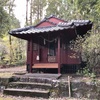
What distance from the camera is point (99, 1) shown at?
10000 millimetres

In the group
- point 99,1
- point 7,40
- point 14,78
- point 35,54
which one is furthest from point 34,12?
point 14,78

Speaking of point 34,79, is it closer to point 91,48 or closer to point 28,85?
point 28,85

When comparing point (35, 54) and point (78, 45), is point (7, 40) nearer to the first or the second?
point (35, 54)

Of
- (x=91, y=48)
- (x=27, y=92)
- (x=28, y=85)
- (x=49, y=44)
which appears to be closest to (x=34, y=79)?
(x=28, y=85)

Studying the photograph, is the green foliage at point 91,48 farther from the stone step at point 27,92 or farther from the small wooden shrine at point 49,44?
the stone step at point 27,92

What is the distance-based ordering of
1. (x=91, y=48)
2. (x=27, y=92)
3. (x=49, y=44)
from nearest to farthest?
(x=27, y=92) → (x=91, y=48) → (x=49, y=44)

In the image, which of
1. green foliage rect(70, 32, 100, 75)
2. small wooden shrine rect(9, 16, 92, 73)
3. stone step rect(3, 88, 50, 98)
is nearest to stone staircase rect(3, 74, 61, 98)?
stone step rect(3, 88, 50, 98)

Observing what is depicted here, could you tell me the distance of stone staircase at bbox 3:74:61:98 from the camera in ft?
24.3

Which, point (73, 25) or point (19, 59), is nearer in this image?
point (73, 25)

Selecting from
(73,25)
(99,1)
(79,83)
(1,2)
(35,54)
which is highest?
(1,2)

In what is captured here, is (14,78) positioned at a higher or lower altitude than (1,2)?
lower

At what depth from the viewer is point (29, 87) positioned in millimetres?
8023

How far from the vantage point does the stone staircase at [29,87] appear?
739 cm

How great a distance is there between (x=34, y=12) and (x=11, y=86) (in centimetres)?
1931
